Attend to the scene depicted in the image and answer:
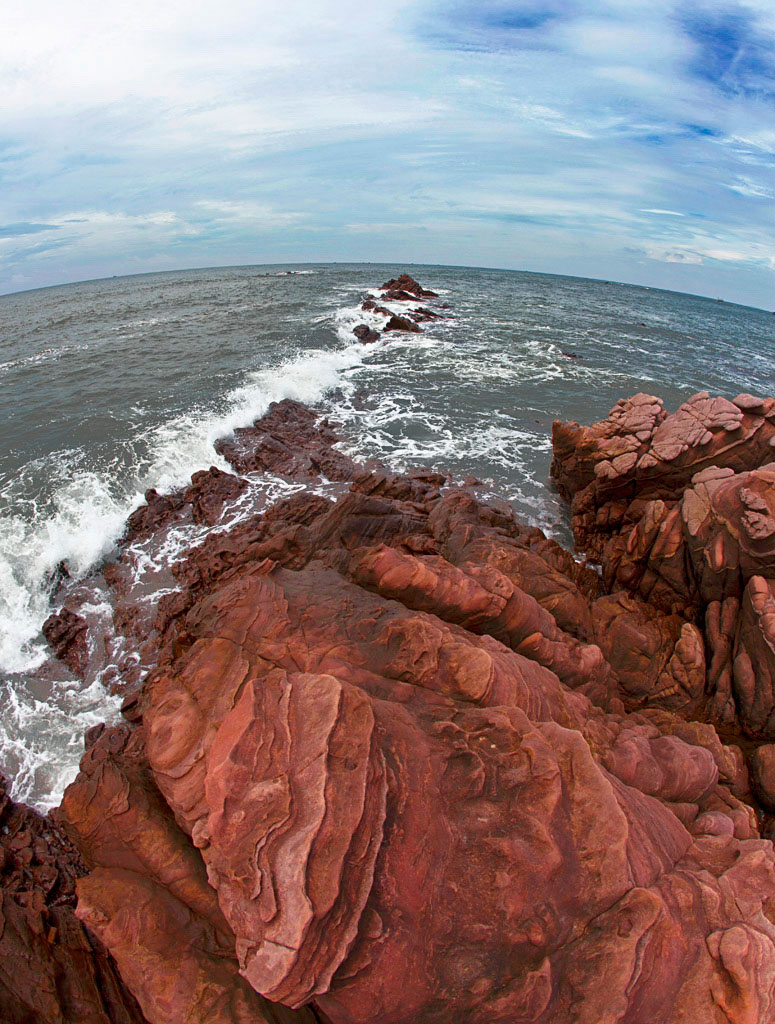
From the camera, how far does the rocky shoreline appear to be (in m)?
3.61

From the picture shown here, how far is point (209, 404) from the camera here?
73.0 feet

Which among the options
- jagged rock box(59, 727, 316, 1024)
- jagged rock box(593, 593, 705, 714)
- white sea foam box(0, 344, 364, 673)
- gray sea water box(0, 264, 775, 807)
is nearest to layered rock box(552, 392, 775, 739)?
jagged rock box(593, 593, 705, 714)

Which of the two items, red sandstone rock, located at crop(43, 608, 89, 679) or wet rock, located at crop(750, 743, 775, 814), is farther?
red sandstone rock, located at crop(43, 608, 89, 679)

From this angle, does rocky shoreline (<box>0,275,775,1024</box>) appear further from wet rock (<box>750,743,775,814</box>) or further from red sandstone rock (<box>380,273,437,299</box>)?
red sandstone rock (<box>380,273,437,299</box>)

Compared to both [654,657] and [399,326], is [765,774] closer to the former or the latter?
[654,657]

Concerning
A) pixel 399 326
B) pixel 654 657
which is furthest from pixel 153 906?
pixel 399 326

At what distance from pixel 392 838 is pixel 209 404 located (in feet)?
71.6

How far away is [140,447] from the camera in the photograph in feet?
59.7

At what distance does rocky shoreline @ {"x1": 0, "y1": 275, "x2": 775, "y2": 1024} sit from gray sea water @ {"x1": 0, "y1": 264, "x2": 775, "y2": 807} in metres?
4.95

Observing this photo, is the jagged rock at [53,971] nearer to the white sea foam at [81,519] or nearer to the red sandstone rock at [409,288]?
the white sea foam at [81,519]

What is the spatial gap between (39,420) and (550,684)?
23855 millimetres

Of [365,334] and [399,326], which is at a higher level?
[399,326]

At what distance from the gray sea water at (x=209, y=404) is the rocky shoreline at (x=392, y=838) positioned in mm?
4954

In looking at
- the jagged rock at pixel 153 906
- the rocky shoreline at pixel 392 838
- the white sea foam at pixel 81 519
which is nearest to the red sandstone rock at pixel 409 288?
the white sea foam at pixel 81 519
